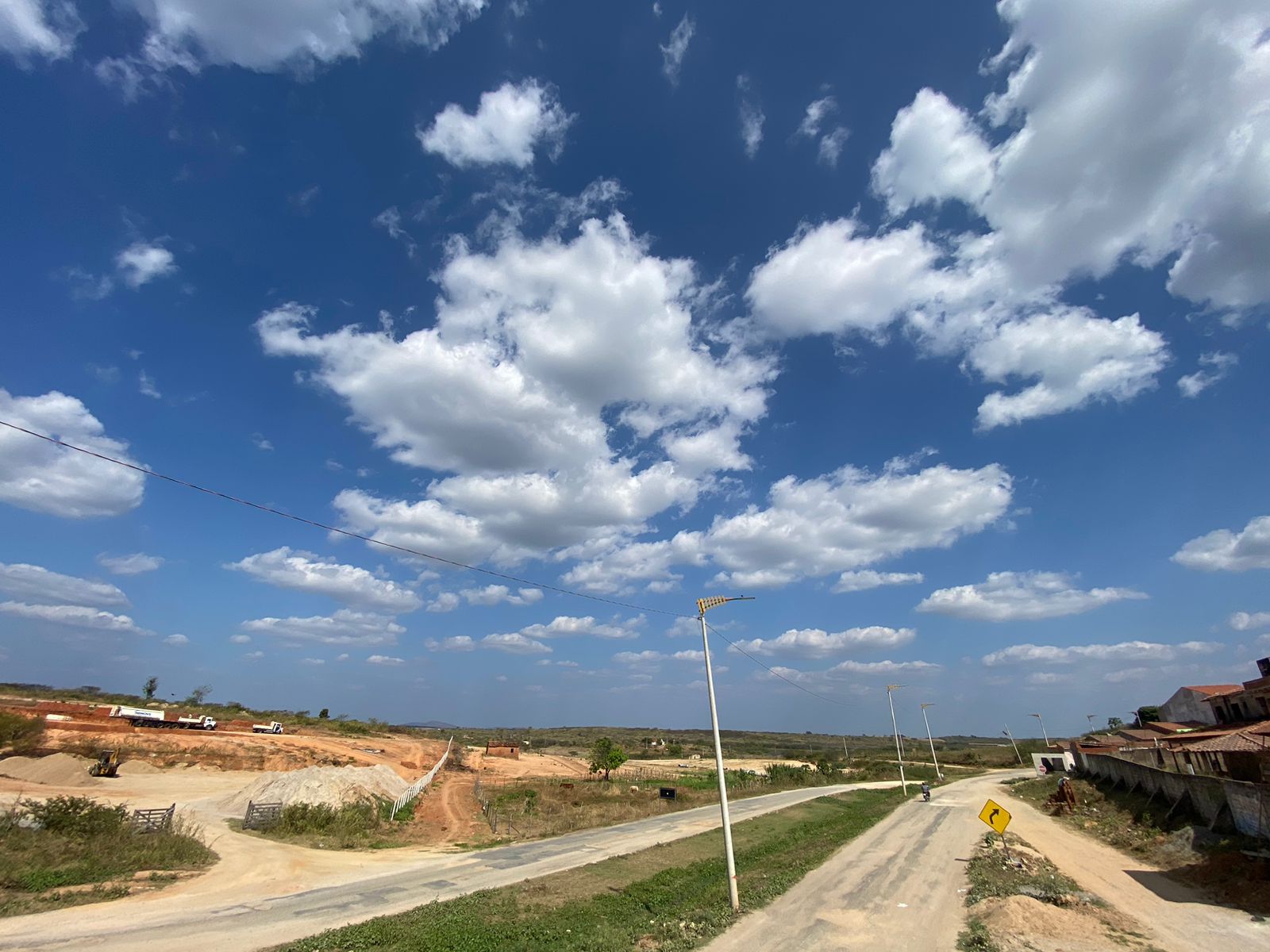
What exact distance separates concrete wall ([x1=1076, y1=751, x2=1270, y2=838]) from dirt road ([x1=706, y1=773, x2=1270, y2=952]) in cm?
447

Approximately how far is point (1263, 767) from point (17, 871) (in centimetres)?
4853

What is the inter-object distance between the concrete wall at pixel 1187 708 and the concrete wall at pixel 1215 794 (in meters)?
55.8

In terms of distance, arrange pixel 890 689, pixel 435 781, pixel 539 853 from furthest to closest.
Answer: pixel 890 689, pixel 435 781, pixel 539 853

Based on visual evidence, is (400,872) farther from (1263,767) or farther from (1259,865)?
(1263,767)

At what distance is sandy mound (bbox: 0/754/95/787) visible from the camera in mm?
44719

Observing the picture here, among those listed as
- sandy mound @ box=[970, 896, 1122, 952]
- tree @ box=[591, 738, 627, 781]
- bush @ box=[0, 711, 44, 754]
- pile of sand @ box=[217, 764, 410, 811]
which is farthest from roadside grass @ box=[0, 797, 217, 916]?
tree @ box=[591, 738, 627, 781]

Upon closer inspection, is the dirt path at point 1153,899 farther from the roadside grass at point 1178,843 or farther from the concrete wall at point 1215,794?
the concrete wall at point 1215,794

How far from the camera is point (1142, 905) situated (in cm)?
2123

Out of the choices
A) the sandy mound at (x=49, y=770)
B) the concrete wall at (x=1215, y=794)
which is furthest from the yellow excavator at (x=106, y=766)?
the concrete wall at (x=1215, y=794)

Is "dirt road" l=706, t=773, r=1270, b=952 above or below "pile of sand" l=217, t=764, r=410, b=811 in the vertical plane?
below

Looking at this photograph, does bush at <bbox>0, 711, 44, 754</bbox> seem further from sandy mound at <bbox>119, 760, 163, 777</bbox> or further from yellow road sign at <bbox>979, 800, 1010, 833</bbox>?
yellow road sign at <bbox>979, 800, 1010, 833</bbox>

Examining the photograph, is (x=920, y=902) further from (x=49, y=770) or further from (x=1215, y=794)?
(x=49, y=770)

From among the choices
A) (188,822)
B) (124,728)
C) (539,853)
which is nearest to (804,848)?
(539,853)

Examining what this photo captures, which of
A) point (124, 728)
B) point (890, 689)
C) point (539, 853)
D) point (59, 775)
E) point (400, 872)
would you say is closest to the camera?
point (400, 872)
